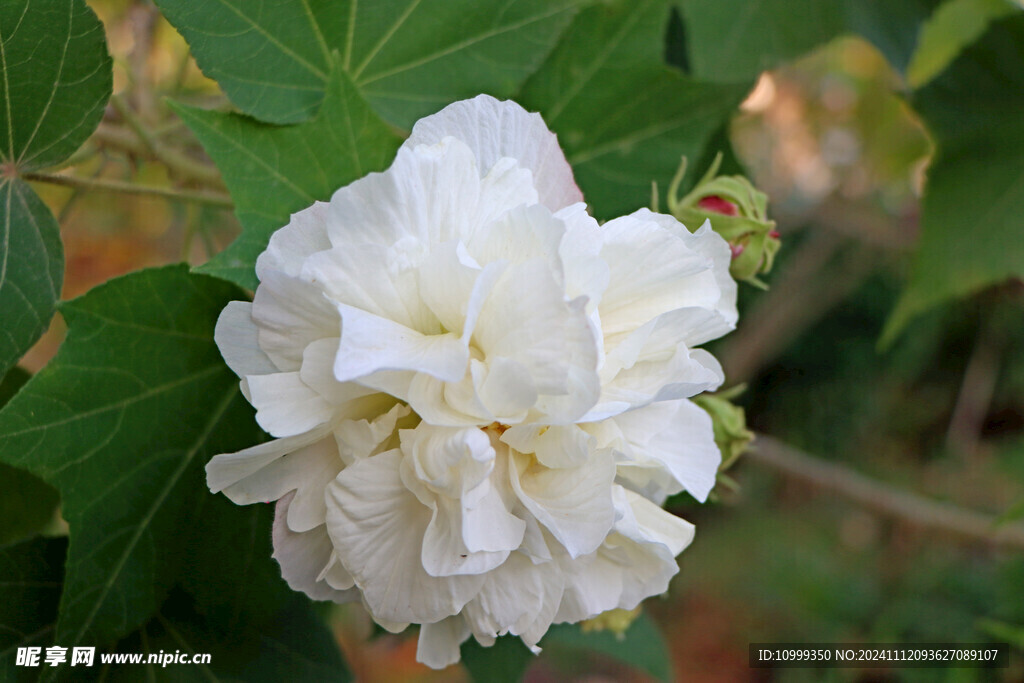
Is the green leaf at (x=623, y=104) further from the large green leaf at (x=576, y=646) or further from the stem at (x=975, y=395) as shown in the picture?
the stem at (x=975, y=395)

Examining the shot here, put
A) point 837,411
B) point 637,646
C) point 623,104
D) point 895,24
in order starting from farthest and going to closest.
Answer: point 837,411 → point 637,646 → point 895,24 → point 623,104

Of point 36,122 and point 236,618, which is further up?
point 36,122

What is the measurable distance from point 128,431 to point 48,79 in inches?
8.2

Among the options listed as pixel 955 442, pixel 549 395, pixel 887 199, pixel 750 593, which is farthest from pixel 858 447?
pixel 549 395

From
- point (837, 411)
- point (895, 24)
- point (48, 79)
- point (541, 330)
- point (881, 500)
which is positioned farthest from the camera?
point (837, 411)

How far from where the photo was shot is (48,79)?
1.40 ft

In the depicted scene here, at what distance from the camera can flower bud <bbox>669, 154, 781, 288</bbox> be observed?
0.47 m

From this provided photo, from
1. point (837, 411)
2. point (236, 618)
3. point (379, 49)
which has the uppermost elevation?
point (379, 49)

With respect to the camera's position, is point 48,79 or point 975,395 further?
point 975,395

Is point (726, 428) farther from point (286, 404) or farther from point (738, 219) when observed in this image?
point (286, 404)

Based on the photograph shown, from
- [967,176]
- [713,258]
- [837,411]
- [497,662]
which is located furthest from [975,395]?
[713,258]

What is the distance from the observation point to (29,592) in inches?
20.1

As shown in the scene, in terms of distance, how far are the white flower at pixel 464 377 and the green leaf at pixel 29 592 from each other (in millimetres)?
244

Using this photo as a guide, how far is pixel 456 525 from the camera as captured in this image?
0.35m
